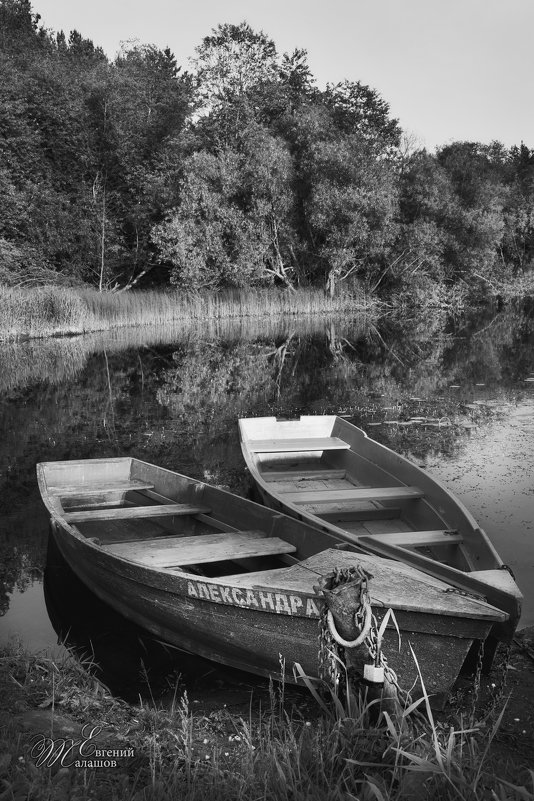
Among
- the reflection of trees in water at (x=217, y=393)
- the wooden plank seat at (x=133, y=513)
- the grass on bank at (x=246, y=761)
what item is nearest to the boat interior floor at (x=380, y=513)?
the wooden plank seat at (x=133, y=513)

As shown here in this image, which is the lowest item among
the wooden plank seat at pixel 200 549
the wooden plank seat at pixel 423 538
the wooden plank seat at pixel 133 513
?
the wooden plank seat at pixel 133 513

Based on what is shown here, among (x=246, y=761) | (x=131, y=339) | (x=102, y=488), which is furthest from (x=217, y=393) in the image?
(x=246, y=761)

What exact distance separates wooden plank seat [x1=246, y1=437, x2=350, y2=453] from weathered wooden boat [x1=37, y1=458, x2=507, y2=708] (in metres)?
1.58

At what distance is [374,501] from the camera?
6.32 metres

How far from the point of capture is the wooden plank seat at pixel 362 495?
5953 millimetres

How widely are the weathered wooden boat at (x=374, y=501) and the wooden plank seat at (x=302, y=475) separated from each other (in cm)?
1

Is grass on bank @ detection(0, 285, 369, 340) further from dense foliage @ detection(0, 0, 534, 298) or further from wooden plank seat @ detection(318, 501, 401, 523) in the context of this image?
wooden plank seat @ detection(318, 501, 401, 523)

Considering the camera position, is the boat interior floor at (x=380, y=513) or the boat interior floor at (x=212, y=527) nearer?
the boat interior floor at (x=212, y=527)

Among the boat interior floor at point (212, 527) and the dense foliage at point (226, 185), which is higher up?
the dense foliage at point (226, 185)

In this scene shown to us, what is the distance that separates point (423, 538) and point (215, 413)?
288 inches

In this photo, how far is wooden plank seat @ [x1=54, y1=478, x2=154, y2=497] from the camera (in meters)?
6.45

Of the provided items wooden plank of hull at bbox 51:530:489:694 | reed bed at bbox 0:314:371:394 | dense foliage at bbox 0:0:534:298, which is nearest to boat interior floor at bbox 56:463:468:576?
wooden plank of hull at bbox 51:530:489:694

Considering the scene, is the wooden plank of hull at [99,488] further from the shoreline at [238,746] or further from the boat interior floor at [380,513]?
the shoreline at [238,746]

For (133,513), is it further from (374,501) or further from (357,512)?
(374,501)
